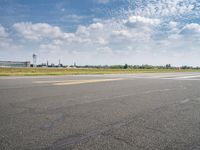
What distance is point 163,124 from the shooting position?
190 inches

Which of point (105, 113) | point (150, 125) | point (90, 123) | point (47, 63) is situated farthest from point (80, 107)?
point (47, 63)

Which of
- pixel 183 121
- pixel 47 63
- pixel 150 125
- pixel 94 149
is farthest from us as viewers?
pixel 47 63

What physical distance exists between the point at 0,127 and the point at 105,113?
259 cm

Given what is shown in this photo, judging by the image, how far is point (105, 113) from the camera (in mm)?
5809

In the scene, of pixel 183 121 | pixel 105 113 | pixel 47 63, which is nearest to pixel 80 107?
pixel 105 113

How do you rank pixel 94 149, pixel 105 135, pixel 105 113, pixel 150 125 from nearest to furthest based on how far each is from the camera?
pixel 94 149 < pixel 105 135 < pixel 150 125 < pixel 105 113

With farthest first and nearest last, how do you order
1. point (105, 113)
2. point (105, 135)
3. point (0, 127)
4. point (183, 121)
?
point (105, 113), point (183, 121), point (0, 127), point (105, 135)

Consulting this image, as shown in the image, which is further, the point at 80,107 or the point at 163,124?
the point at 80,107

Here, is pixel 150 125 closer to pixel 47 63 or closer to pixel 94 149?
pixel 94 149

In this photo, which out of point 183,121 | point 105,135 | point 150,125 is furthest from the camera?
point 183,121

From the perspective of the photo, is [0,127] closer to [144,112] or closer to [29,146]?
[29,146]

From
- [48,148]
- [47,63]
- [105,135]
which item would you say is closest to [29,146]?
[48,148]

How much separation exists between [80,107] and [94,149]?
329 cm

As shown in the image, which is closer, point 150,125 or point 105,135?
point 105,135
